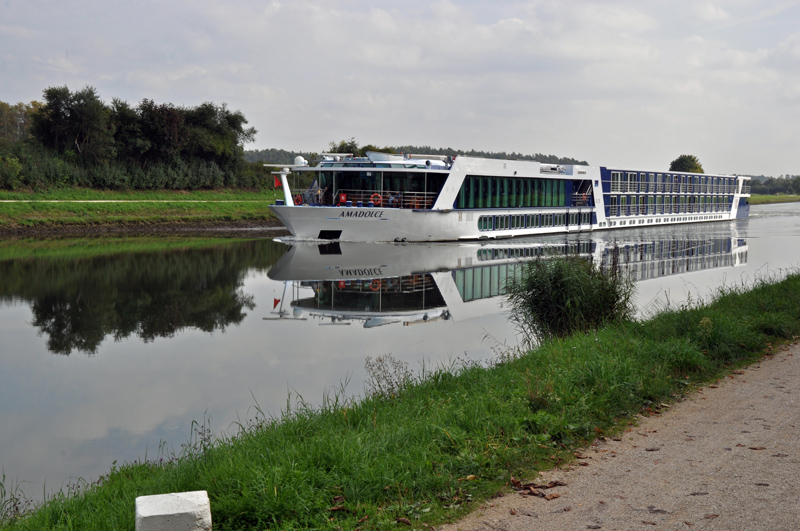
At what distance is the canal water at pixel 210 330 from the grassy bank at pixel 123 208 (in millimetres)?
10777

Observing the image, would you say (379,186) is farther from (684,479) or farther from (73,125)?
(684,479)

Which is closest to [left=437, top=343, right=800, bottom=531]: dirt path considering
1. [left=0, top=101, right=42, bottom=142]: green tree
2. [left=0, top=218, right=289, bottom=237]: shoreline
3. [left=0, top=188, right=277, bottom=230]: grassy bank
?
[left=0, top=218, right=289, bottom=237]: shoreline

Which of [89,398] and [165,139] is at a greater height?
[165,139]

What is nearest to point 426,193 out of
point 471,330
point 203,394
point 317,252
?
point 317,252

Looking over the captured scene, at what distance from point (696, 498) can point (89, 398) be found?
825 centimetres

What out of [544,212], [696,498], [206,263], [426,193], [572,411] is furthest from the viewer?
[544,212]

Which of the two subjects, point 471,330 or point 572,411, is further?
point 471,330

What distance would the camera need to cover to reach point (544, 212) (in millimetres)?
47625

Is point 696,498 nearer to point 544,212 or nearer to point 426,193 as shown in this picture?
point 426,193

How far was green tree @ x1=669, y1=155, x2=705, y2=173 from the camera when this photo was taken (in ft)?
503

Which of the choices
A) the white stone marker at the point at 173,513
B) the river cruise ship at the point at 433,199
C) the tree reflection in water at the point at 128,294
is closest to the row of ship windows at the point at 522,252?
the river cruise ship at the point at 433,199

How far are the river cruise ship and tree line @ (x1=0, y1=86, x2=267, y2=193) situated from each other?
17.6m

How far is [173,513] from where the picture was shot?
15.4 feet

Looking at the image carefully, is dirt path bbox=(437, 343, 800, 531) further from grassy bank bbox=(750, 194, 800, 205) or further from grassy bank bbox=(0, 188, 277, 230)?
grassy bank bbox=(750, 194, 800, 205)
